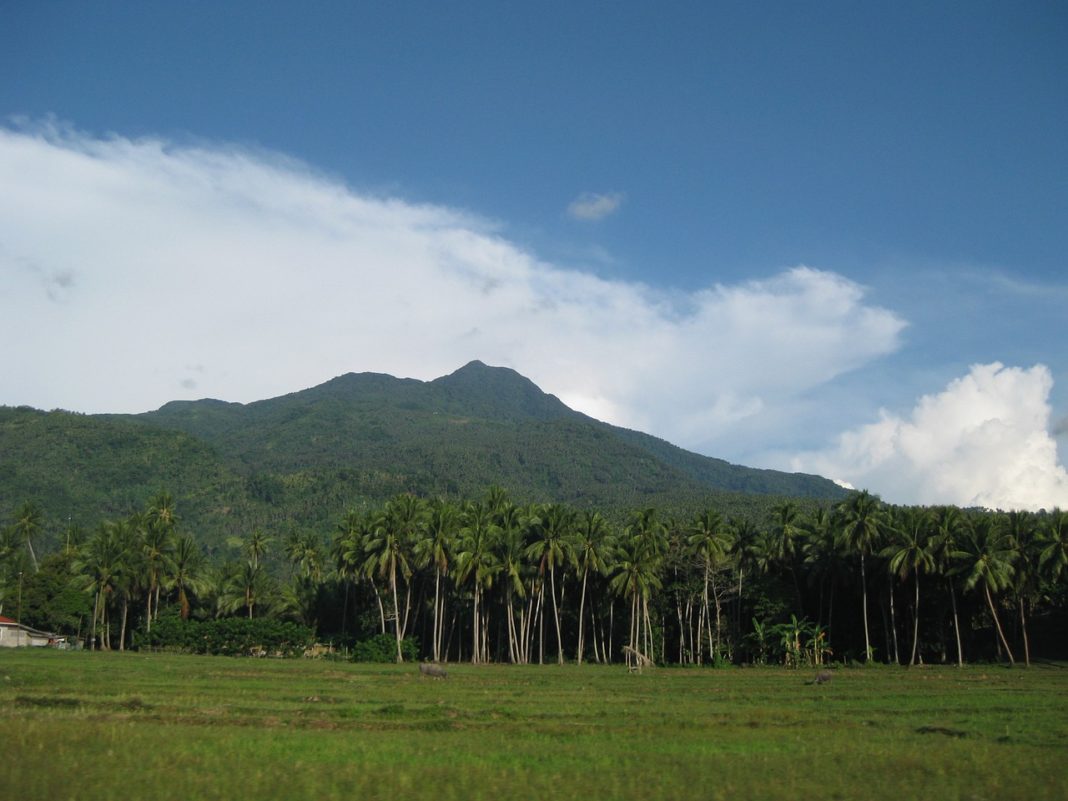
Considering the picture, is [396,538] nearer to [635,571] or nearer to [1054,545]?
[635,571]

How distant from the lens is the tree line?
238 ft

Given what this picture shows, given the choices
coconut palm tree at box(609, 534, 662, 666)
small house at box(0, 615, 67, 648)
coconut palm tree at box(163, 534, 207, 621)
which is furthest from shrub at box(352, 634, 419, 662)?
small house at box(0, 615, 67, 648)

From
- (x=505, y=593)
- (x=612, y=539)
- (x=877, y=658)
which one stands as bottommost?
(x=877, y=658)

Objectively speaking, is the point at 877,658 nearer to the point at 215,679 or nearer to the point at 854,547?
the point at 854,547

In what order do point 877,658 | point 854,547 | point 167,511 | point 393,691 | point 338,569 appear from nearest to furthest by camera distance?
A: 1. point 393,691
2. point 854,547
3. point 877,658
4. point 338,569
5. point 167,511

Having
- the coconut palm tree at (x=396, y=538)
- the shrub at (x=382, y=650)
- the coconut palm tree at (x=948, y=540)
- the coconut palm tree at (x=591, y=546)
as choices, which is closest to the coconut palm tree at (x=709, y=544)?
the coconut palm tree at (x=591, y=546)

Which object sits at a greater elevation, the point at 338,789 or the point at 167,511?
the point at 167,511

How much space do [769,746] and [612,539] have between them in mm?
59001

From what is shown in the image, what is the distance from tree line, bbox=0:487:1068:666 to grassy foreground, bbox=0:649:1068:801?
30.7m

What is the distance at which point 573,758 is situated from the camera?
21.8 metres

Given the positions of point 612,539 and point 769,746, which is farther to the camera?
point 612,539

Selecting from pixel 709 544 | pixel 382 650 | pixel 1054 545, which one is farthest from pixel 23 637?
pixel 1054 545

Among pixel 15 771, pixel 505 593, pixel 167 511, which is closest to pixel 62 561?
pixel 167 511

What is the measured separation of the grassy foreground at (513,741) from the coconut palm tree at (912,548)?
26723 mm
